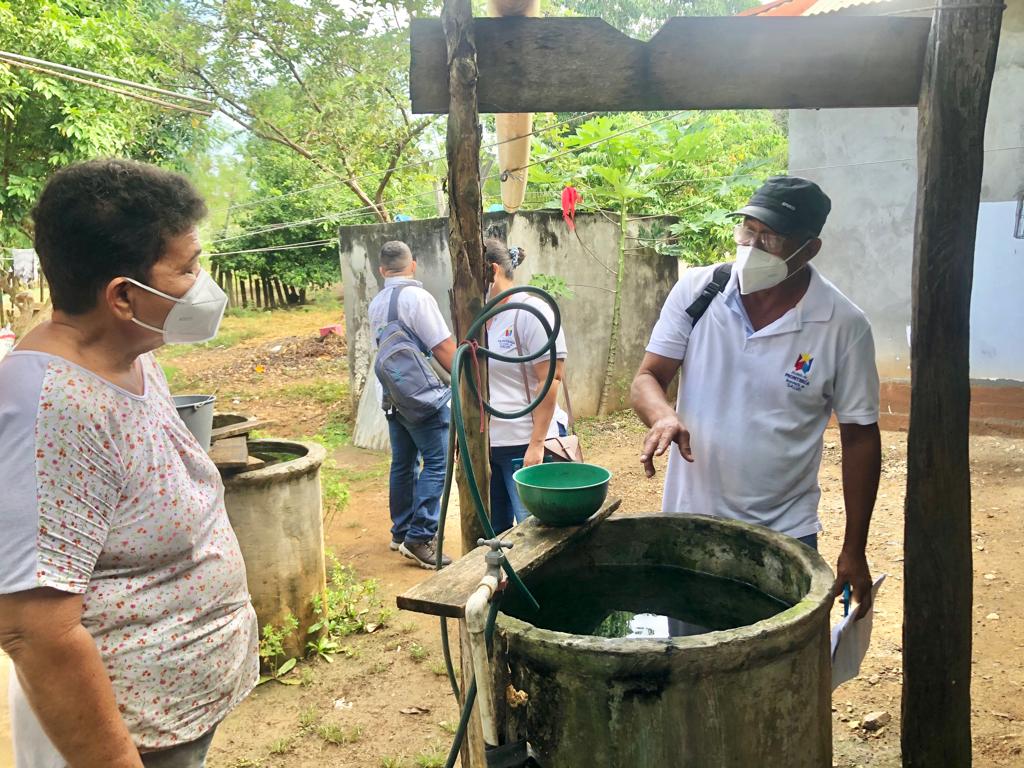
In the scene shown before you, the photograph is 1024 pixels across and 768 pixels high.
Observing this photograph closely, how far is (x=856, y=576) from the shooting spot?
2.39 meters

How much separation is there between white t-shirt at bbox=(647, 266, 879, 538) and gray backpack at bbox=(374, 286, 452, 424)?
2.39 meters

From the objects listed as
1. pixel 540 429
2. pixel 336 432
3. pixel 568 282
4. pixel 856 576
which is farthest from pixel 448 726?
pixel 568 282

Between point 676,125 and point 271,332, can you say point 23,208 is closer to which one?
point 271,332

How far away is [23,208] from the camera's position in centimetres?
995

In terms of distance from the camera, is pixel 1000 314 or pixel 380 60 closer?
pixel 1000 314

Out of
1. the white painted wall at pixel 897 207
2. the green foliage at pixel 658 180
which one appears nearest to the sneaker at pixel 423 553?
the green foliage at pixel 658 180

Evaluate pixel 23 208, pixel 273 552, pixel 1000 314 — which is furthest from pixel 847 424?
pixel 23 208

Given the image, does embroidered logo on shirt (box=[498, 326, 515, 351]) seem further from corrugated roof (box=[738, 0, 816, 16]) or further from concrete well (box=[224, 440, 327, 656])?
corrugated roof (box=[738, 0, 816, 16])

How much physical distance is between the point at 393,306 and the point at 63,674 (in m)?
3.62

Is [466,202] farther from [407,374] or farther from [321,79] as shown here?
[321,79]

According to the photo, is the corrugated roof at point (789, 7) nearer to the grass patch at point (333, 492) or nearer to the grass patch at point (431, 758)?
the grass patch at point (333, 492)

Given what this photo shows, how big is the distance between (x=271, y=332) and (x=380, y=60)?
7.37 meters

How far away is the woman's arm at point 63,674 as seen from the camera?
1.29 meters

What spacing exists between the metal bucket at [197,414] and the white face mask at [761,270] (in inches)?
75.9
